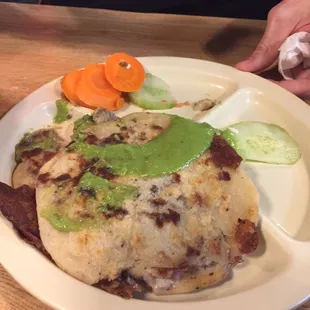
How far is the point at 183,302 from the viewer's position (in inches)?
51.8

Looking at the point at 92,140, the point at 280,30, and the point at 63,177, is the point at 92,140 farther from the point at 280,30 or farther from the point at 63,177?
the point at 280,30

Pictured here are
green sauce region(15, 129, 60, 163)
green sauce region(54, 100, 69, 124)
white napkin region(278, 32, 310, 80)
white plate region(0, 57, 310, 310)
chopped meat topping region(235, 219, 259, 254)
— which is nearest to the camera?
white plate region(0, 57, 310, 310)

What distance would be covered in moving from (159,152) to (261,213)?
404mm

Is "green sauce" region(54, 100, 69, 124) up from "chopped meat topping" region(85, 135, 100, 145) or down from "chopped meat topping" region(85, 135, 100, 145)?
down

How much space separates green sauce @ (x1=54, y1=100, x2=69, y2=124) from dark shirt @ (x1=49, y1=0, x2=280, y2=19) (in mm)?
1073

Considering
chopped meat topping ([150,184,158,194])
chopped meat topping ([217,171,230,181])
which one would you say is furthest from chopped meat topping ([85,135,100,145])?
chopped meat topping ([217,171,230,181])

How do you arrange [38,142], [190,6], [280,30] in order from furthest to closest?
[190,6], [280,30], [38,142]

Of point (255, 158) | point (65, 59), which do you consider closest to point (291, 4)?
point (255, 158)

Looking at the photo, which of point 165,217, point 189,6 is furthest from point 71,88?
point 189,6

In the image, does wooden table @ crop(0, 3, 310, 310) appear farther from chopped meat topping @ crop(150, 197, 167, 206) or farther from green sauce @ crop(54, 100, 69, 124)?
chopped meat topping @ crop(150, 197, 167, 206)

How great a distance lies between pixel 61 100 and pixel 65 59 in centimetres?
47

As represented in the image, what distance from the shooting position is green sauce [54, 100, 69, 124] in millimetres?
2014

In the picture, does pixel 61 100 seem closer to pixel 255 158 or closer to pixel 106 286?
pixel 255 158

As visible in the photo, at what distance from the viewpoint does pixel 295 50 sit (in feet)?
7.18
